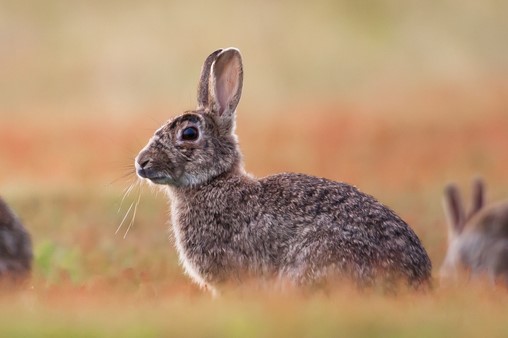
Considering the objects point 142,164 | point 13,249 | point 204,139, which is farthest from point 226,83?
point 13,249

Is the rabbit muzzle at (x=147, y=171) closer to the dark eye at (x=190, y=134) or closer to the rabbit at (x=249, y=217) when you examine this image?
the rabbit at (x=249, y=217)

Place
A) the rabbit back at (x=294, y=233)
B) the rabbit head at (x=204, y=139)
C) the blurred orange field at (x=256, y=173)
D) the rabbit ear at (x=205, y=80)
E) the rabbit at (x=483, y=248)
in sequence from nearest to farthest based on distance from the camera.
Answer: the blurred orange field at (x=256, y=173), the rabbit back at (x=294, y=233), the rabbit head at (x=204, y=139), the rabbit ear at (x=205, y=80), the rabbit at (x=483, y=248)

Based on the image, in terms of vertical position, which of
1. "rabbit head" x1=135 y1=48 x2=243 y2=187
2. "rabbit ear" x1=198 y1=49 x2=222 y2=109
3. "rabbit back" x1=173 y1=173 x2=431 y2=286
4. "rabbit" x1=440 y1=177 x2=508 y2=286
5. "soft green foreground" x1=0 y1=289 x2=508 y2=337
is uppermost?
"rabbit ear" x1=198 y1=49 x2=222 y2=109

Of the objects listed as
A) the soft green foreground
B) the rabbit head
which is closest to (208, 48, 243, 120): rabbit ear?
the rabbit head

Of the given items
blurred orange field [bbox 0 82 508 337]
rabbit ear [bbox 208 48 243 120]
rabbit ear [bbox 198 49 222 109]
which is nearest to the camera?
blurred orange field [bbox 0 82 508 337]

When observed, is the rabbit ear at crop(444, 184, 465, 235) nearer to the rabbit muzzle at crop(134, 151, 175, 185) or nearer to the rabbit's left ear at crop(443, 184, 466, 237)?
the rabbit's left ear at crop(443, 184, 466, 237)

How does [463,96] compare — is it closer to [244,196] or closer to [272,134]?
[272,134]

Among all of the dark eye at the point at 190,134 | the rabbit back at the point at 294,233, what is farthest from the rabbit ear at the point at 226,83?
the rabbit back at the point at 294,233

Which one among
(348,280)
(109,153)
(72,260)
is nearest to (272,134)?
(109,153)
